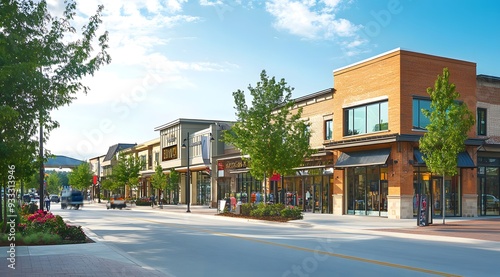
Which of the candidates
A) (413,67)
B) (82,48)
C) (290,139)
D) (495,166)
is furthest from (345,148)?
(82,48)

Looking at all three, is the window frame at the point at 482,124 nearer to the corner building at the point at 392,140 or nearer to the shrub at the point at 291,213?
the corner building at the point at 392,140

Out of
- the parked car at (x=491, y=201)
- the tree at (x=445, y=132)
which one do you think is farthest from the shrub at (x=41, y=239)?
the parked car at (x=491, y=201)

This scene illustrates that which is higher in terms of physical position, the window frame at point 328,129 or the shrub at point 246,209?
the window frame at point 328,129

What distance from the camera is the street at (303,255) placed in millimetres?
12764

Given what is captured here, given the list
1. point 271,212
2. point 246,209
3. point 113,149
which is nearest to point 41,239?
point 271,212

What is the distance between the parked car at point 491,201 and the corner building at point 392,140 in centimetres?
189

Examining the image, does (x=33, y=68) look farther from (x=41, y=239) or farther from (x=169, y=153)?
(x=169, y=153)

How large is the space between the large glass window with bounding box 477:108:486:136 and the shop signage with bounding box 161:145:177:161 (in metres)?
43.5

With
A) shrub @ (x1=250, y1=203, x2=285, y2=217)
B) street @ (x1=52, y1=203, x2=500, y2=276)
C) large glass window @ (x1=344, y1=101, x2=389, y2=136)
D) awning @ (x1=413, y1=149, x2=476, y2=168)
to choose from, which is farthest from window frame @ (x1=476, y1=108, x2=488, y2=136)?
street @ (x1=52, y1=203, x2=500, y2=276)

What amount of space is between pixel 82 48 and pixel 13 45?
7.91 ft

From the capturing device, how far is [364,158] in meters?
37.0

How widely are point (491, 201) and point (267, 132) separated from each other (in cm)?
1650

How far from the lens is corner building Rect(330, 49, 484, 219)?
34469 millimetres

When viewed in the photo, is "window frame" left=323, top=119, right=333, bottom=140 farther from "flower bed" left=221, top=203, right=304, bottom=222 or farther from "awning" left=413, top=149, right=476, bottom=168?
"flower bed" left=221, top=203, right=304, bottom=222
